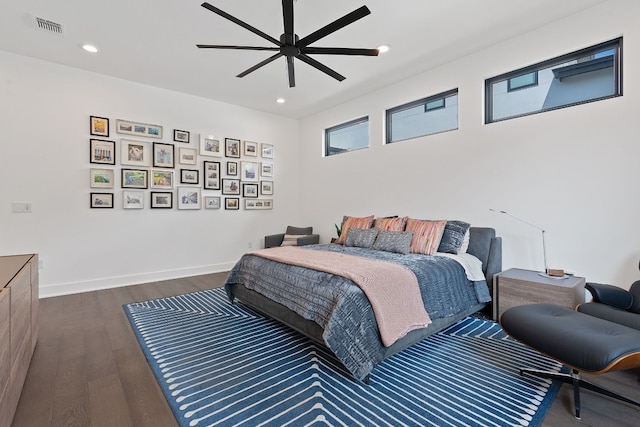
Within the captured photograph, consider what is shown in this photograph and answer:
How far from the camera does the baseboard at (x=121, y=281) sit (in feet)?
12.6

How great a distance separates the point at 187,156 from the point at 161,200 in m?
0.82

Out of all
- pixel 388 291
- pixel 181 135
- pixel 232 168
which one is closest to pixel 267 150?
pixel 232 168

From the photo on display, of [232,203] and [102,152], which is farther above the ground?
[102,152]

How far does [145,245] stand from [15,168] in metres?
1.73

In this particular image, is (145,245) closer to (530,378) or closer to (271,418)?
(271,418)

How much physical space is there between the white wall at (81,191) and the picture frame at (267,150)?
72 centimetres

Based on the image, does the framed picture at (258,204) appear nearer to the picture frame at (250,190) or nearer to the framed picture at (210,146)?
the picture frame at (250,190)

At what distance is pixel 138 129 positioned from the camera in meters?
4.39

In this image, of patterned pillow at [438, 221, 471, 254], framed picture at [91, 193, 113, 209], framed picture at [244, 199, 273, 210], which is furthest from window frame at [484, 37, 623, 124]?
framed picture at [91, 193, 113, 209]

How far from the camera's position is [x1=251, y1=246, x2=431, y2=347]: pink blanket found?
81.4 inches

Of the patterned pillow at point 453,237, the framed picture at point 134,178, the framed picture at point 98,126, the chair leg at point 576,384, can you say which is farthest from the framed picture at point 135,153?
the chair leg at point 576,384

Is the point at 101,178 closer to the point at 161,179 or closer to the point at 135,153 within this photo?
the point at 135,153

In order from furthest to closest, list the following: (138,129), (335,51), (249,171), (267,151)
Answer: (267,151) < (249,171) < (138,129) < (335,51)

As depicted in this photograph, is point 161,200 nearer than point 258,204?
Yes
